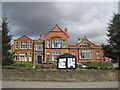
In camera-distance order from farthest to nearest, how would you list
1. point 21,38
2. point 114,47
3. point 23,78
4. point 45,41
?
point 21,38 < point 45,41 < point 114,47 < point 23,78

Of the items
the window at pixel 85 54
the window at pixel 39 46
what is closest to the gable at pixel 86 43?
the window at pixel 85 54

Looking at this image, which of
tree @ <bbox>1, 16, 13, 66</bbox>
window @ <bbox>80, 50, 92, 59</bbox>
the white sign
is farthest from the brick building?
the white sign

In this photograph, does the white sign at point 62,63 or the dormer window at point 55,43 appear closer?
the white sign at point 62,63

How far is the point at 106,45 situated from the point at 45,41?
2407 cm

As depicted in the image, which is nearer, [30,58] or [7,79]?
[7,79]

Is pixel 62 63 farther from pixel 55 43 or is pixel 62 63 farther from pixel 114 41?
A: pixel 55 43

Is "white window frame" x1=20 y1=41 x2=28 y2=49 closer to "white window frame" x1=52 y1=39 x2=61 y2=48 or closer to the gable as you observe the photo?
"white window frame" x1=52 y1=39 x2=61 y2=48

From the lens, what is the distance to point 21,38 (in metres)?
45.1

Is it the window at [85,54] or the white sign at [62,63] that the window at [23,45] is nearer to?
the window at [85,54]

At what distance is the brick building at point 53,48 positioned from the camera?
41.2 m

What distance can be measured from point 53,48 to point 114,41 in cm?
2409

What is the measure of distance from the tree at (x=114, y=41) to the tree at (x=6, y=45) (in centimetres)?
1582

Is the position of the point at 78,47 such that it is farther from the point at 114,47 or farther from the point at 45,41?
the point at 114,47

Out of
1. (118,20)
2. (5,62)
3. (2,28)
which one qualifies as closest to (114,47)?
(118,20)
